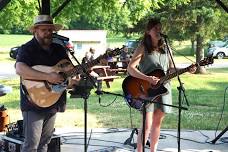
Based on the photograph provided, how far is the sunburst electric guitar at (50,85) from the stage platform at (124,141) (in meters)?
1.92

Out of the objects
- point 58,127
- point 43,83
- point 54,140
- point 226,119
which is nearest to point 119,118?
point 58,127

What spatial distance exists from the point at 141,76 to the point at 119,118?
14.6ft

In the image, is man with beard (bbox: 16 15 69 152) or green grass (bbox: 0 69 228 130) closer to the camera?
man with beard (bbox: 16 15 69 152)

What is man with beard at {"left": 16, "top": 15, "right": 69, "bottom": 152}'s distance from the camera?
4523 mm

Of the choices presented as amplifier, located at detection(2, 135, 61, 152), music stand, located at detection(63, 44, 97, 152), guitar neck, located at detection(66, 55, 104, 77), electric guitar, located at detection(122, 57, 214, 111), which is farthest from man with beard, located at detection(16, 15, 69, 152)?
amplifier, located at detection(2, 135, 61, 152)

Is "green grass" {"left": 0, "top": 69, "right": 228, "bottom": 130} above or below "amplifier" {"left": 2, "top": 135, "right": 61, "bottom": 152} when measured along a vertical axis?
below

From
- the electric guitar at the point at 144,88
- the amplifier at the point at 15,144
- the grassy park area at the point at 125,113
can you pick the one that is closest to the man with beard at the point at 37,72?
the electric guitar at the point at 144,88

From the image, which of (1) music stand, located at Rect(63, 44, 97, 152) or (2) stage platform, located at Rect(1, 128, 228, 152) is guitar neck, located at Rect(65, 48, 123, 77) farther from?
(2) stage platform, located at Rect(1, 128, 228, 152)

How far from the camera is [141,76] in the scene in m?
5.15

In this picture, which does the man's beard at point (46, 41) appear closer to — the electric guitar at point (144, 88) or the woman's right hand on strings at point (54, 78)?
the woman's right hand on strings at point (54, 78)

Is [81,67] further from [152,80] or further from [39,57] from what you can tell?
[152,80]

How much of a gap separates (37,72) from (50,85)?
9.3 inches

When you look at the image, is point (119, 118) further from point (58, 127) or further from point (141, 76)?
point (141, 76)

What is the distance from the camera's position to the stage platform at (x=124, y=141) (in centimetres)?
666
